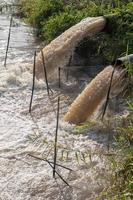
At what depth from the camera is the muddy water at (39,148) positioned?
495cm

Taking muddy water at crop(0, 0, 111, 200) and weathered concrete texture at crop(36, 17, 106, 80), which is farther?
weathered concrete texture at crop(36, 17, 106, 80)

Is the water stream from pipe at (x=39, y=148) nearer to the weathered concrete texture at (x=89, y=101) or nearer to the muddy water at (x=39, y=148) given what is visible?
the muddy water at (x=39, y=148)

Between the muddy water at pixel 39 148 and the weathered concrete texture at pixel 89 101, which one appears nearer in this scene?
the muddy water at pixel 39 148

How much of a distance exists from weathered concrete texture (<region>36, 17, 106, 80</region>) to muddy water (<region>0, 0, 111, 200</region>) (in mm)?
351

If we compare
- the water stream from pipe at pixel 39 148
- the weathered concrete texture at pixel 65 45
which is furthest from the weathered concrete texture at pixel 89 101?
the weathered concrete texture at pixel 65 45

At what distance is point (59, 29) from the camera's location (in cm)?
929

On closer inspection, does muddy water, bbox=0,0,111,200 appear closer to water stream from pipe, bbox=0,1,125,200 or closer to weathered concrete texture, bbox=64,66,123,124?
water stream from pipe, bbox=0,1,125,200

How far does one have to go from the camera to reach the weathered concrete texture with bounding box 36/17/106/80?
Answer: 26.7 feet

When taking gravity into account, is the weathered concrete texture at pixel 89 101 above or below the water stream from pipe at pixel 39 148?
above

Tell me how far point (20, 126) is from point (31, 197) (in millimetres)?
1673

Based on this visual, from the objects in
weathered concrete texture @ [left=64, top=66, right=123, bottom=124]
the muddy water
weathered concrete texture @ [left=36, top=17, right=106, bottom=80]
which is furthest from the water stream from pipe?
weathered concrete texture @ [left=36, top=17, right=106, bottom=80]

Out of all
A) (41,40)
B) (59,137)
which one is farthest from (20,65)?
(59,137)

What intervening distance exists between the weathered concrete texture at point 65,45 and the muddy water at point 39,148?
0.35 metres

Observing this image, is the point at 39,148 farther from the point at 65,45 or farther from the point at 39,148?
the point at 65,45
